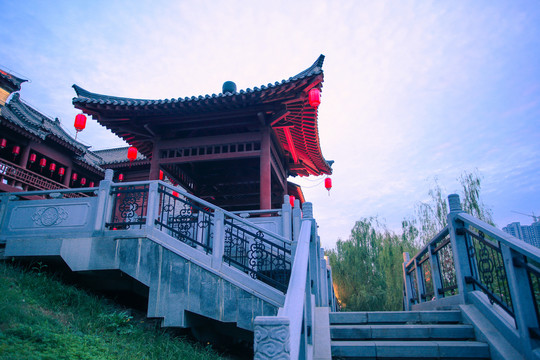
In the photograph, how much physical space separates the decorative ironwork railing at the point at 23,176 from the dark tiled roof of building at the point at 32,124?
149 cm

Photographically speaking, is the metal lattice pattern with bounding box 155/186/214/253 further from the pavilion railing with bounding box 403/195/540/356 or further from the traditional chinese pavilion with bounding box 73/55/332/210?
the pavilion railing with bounding box 403/195/540/356

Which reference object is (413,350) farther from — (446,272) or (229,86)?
(229,86)

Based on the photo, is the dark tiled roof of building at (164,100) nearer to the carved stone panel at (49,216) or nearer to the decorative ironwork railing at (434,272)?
the carved stone panel at (49,216)

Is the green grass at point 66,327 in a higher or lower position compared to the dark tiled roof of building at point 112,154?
lower

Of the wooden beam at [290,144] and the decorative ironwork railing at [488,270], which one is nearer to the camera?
the decorative ironwork railing at [488,270]

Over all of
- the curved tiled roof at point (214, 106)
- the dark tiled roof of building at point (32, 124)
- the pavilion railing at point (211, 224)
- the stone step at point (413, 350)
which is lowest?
the stone step at point (413, 350)

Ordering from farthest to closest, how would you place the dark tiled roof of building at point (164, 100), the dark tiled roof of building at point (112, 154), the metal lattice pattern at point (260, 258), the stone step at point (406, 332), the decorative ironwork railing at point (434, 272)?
the dark tiled roof of building at point (112, 154)
the dark tiled roof of building at point (164, 100)
the decorative ironwork railing at point (434, 272)
the metal lattice pattern at point (260, 258)
the stone step at point (406, 332)

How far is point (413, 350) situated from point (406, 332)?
19.0 inches

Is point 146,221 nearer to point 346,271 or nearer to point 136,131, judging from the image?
point 136,131

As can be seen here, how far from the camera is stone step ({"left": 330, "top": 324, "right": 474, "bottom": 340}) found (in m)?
4.22

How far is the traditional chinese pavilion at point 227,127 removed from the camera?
26.2 feet

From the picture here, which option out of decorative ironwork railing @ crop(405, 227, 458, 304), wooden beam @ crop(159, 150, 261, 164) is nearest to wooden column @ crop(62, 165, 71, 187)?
wooden beam @ crop(159, 150, 261, 164)

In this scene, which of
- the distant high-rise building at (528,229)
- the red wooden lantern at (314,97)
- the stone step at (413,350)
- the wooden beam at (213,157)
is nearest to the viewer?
the stone step at (413,350)

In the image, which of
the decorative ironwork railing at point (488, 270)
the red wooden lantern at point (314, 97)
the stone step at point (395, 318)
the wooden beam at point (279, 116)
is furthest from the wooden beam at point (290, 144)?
the stone step at point (395, 318)
